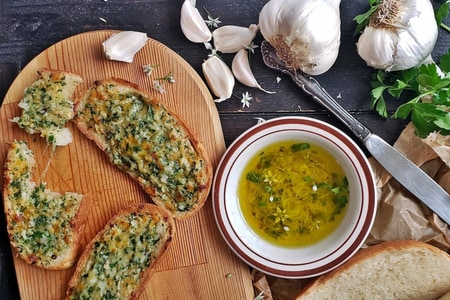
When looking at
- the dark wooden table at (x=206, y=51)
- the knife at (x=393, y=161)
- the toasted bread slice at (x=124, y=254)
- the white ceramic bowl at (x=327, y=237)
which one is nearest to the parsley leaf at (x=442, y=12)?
the dark wooden table at (x=206, y=51)

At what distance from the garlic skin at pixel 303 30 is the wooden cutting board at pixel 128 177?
0.49 metres

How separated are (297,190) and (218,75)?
0.76 m

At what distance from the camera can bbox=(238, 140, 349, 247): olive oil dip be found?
3.61 m

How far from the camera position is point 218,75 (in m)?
3.64

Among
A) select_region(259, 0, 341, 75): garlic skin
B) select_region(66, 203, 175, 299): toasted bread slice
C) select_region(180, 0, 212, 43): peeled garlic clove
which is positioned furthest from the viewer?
select_region(180, 0, 212, 43): peeled garlic clove

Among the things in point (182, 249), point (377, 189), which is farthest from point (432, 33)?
point (182, 249)

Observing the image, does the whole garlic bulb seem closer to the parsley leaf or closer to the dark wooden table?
the parsley leaf

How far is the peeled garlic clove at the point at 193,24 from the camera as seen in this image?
11.8 feet

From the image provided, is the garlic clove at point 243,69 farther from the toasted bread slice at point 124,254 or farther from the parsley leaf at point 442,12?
the parsley leaf at point 442,12

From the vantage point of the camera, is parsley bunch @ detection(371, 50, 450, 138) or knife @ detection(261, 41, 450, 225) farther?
knife @ detection(261, 41, 450, 225)

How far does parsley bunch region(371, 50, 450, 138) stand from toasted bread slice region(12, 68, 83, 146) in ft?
5.45

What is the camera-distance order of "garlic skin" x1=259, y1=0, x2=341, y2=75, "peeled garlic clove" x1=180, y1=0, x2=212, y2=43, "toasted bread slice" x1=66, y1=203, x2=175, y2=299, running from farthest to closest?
"peeled garlic clove" x1=180, y1=0, x2=212, y2=43 < "toasted bread slice" x1=66, y1=203, x2=175, y2=299 < "garlic skin" x1=259, y1=0, x2=341, y2=75

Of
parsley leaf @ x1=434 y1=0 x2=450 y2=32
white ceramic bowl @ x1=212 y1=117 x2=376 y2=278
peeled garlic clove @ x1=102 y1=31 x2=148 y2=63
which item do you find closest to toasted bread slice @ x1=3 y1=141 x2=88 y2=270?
peeled garlic clove @ x1=102 y1=31 x2=148 y2=63

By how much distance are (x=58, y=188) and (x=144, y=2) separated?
3.71ft
